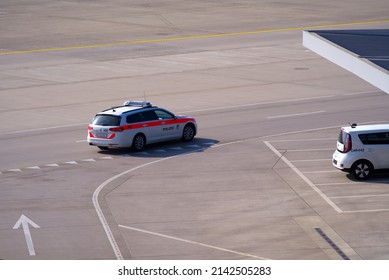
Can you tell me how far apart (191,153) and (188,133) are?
2396 millimetres

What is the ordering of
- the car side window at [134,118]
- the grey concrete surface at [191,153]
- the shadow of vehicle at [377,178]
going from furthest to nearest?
the car side window at [134,118] < the shadow of vehicle at [377,178] < the grey concrete surface at [191,153]

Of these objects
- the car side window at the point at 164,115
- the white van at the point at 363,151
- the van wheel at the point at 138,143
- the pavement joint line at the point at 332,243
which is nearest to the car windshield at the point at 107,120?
the van wheel at the point at 138,143

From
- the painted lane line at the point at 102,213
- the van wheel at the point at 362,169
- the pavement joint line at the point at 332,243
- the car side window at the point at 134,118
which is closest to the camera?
the pavement joint line at the point at 332,243

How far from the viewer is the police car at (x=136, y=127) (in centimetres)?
3309

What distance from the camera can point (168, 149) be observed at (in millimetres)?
33938

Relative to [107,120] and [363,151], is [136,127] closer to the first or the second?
[107,120]

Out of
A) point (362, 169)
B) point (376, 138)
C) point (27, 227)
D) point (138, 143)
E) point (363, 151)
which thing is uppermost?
point (376, 138)

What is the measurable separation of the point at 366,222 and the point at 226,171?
7474mm

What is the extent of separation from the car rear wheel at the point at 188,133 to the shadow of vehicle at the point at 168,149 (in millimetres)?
173

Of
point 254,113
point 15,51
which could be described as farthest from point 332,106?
point 15,51

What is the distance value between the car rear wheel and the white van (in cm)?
814

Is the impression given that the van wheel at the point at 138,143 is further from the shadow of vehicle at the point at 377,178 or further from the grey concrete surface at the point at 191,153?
the shadow of vehicle at the point at 377,178

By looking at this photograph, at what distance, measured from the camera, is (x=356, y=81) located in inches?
1924

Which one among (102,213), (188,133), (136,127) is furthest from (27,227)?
(188,133)
